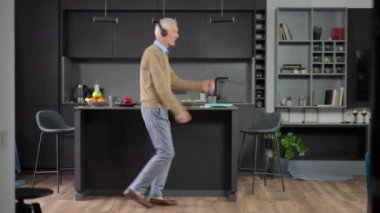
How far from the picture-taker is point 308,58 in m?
6.32

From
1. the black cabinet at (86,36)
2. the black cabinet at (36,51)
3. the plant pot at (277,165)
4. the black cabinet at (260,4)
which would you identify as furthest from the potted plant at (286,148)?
the black cabinet at (36,51)

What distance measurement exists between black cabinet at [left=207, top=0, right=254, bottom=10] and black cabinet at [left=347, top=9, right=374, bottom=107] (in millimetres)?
1386

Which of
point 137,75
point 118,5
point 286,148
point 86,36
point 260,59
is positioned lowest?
point 286,148

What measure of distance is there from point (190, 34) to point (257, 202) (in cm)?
271

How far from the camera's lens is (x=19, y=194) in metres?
2.23

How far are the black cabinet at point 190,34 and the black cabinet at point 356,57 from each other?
1973 millimetres

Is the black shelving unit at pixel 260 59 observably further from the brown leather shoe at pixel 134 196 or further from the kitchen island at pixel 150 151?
the brown leather shoe at pixel 134 196

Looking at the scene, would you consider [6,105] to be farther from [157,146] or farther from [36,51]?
[36,51]

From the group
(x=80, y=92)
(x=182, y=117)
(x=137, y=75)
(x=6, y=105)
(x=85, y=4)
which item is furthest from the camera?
(x=137, y=75)

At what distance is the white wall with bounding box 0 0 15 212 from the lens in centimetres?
155

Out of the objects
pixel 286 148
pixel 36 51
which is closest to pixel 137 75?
pixel 36 51

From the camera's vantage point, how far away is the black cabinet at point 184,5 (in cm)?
608

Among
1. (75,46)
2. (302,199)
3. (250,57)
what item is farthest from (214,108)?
(75,46)

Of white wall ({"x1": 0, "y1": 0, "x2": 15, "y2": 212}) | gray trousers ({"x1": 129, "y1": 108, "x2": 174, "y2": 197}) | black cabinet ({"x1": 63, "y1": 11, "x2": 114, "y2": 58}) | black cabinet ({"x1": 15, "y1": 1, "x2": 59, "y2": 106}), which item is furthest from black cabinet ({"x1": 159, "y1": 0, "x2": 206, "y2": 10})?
white wall ({"x1": 0, "y1": 0, "x2": 15, "y2": 212})
